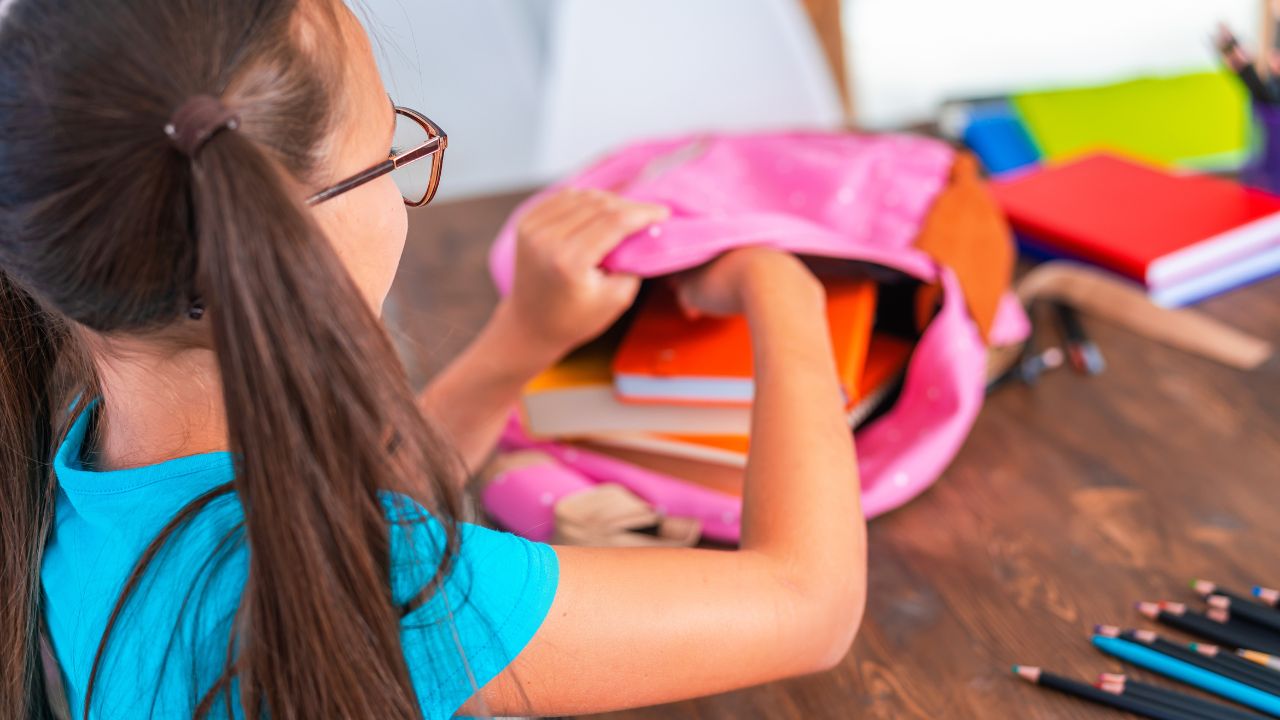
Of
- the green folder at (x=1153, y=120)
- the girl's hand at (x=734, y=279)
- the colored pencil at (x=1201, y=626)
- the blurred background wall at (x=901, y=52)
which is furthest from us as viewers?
the blurred background wall at (x=901, y=52)

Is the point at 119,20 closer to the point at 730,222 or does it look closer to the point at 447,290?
the point at 730,222

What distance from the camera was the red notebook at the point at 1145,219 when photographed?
38.7 inches

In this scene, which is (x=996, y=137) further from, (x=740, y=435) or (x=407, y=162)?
(x=407, y=162)

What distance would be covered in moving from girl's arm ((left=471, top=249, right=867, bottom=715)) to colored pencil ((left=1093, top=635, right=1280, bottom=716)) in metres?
0.16

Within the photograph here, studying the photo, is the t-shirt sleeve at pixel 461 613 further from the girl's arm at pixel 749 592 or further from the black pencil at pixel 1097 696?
the black pencil at pixel 1097 696

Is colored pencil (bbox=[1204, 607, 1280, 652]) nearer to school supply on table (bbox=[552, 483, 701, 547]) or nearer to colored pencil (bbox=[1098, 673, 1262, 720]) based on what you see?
colored pencil (bbox=[1098, 673, 1262, 720])

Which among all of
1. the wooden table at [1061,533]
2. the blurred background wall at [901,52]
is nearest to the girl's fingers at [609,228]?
the wooden table at [1061,533]

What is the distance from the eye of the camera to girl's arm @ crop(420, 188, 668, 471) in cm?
79

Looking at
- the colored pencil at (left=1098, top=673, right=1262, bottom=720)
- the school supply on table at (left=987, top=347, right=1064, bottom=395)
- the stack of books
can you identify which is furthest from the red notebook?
the colored pencil at (left=1098, top=673, right=1262, bottom=720)

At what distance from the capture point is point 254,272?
427mm

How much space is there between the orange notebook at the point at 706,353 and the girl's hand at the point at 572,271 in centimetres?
4

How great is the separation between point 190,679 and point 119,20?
0.95ft

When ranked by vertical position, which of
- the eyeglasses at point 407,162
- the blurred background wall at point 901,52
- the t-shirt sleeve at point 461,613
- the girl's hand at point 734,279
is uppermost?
the eyeglasses at point 407,162

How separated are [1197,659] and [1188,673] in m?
0.01
